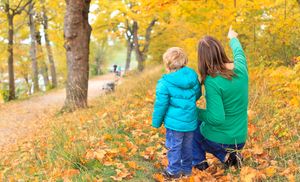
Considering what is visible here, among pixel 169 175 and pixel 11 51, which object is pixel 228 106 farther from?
pixel 11 51

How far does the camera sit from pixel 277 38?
8.48 meters

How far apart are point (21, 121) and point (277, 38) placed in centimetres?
954

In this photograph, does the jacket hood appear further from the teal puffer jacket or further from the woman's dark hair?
the woman's dark hair

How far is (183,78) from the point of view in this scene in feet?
12.5

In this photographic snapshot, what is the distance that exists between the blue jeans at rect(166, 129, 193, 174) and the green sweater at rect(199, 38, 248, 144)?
255mm

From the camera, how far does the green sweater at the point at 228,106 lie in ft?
12.4

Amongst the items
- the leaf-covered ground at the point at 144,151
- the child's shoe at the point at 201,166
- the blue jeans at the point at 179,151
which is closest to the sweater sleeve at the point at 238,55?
the blue jeans at the point at 179,151

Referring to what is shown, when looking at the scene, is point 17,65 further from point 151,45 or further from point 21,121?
point 21,121

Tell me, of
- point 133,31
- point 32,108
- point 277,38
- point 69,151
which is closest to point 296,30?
point 277,38

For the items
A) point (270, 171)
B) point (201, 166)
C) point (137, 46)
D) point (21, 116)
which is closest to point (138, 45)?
point (137, 46)

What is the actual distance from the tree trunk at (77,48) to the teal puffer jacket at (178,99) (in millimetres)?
7360

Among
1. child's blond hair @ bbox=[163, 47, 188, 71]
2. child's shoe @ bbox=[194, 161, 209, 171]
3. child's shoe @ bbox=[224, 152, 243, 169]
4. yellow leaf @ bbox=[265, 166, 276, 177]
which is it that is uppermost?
child's blond hair @ bbox=[163, 47, 188, 71]

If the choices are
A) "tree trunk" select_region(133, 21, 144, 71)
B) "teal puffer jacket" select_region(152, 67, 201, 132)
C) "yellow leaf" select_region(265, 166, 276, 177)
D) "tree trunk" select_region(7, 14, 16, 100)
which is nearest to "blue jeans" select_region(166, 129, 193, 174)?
"teal puffer jacket" select_region(152, 67, 201, 132)

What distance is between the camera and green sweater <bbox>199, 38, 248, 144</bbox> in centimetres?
377
